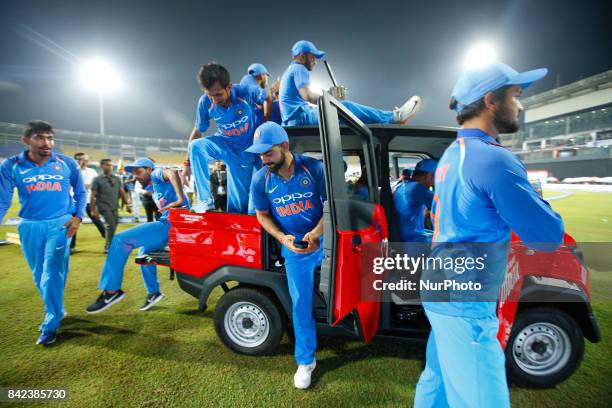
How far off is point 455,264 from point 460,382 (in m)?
0.47

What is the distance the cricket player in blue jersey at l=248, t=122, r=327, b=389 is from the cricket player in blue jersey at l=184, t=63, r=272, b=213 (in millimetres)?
707

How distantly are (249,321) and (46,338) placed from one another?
6.23 ft

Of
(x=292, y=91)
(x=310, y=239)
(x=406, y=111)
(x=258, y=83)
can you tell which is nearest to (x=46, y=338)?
(x=310, y=239)

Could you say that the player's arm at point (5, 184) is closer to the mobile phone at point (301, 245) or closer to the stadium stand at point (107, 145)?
the mobile phone at point (301, 245)

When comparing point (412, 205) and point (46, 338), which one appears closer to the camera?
point (412, 205)

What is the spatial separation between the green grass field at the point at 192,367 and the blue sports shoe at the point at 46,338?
8cm

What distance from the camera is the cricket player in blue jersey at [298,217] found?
206 centimetres

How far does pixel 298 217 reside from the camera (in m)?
2.11

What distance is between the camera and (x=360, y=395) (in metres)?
1.95

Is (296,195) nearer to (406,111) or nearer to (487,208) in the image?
(487,208)

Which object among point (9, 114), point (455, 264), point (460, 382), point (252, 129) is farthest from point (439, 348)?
point (9, 114)

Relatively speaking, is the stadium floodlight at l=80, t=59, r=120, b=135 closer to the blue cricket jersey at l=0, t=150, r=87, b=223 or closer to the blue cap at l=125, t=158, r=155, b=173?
the blue cap at l=125, t=158, r=155, b=173

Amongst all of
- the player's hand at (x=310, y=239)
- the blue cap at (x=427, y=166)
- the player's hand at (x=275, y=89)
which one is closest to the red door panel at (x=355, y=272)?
the player's hand at (x=310, y=239)

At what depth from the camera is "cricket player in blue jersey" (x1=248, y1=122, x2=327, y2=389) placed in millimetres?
2057
